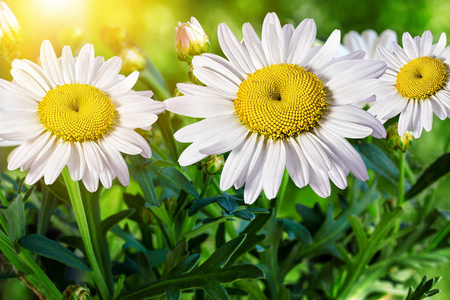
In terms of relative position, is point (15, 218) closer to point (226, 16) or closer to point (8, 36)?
point (8, 36)

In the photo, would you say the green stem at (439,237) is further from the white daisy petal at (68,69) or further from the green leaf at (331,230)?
the white daisy petal at (68,69)

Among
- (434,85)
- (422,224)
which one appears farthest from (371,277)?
(434,85)

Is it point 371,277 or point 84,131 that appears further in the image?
point 371,277

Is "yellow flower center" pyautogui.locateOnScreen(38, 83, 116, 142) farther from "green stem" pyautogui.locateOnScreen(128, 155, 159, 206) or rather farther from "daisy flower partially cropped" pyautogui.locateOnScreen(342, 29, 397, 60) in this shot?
"daisy flower partially cropped" pyautogui.locateOnScreen(342, 29, 397, 60)

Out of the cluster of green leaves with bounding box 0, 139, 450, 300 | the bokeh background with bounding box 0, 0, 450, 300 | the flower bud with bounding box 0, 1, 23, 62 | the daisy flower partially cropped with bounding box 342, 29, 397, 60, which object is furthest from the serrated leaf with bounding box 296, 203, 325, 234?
the bokeh background with bounding box 0, 0, 450, 300

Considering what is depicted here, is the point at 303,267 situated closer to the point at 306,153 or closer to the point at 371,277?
the point at 371,277

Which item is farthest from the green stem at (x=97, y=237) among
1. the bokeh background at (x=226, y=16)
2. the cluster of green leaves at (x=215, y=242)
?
the bokeh background at (x=226, y=16)
